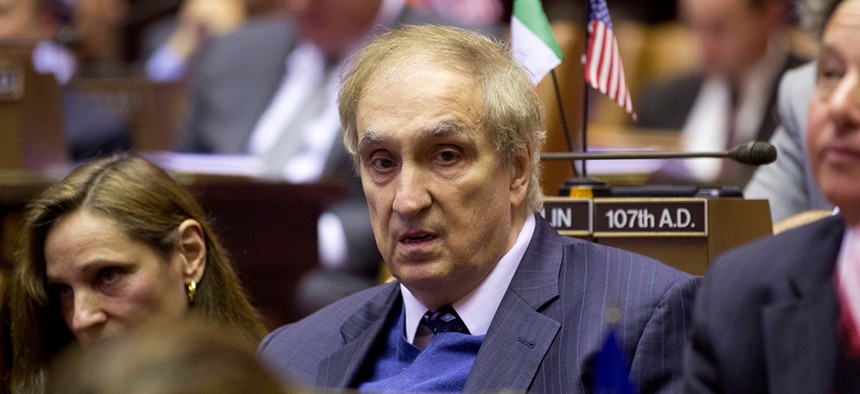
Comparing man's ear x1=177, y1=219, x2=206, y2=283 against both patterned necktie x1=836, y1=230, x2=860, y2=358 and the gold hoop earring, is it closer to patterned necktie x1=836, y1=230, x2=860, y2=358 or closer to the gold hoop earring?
the gold hoop earring

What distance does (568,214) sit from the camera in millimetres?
3232

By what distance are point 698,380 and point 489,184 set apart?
878 millimetres

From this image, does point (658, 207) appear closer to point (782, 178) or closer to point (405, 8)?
point (782, 178)

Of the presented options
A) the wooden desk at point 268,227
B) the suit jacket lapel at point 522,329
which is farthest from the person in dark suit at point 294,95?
the suit jacket lapel at point 522,329

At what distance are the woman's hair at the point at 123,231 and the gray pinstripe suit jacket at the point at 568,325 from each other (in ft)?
1.45

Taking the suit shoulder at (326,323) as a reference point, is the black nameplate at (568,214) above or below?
above

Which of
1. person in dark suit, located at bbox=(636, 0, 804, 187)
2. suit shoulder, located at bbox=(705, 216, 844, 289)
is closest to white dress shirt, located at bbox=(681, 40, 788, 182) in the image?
person in dark suit, located at bbox=(636, 0, 804, 187)

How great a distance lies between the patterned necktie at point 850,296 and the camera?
2.00 meters

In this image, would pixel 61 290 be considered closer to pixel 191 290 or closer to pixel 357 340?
pixel 191 290

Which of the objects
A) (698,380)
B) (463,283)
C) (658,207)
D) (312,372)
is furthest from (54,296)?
(698,380)

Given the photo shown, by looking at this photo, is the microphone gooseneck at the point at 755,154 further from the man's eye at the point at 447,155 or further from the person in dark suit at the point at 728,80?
the person in dark suit at the point at 728,80

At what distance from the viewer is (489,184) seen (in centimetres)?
289

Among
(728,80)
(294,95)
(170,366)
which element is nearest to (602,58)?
(170,366)

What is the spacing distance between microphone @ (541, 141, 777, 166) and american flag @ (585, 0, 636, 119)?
0.27m
